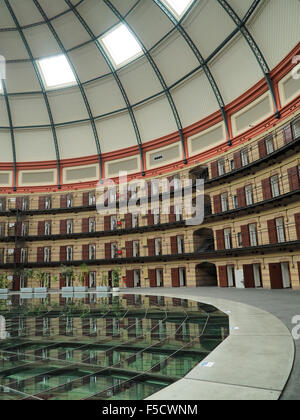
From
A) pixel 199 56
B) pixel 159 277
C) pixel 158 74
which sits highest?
pixel 158 74

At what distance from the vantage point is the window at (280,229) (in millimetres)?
22703

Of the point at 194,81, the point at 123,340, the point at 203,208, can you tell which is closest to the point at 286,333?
the point at 123,340

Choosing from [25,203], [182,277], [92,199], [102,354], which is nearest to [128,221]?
[92,199]

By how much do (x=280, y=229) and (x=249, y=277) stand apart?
505cm

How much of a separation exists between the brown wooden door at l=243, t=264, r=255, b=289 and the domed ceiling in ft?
51.1

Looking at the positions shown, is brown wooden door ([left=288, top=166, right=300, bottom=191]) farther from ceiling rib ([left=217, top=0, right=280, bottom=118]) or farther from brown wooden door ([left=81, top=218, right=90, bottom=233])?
brown wooden door ([left=81, top=218, right=90, bottom=233])

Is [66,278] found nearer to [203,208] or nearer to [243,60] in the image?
[203,208]

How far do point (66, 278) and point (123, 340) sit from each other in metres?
29.3

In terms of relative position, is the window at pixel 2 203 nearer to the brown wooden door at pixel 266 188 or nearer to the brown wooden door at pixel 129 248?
the brown wooden door at pixel 129 248

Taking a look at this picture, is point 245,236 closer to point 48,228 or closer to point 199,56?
point 199,56

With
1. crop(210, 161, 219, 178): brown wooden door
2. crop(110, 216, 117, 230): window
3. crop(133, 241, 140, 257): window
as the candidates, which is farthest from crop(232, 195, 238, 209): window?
crop(110, 216, 117, 230): window

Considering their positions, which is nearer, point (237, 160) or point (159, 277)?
point (237, 160)

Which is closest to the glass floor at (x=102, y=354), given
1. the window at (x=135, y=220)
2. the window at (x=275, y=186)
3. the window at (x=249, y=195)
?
the window at (x=275, y=186)

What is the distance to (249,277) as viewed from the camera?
2466 centimetres
